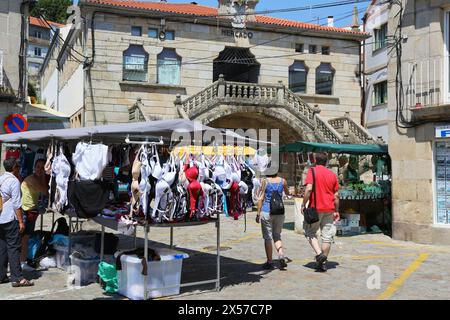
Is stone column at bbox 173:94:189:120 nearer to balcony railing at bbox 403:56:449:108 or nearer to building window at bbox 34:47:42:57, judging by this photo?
balcony railing at bbox 403:56:449:108

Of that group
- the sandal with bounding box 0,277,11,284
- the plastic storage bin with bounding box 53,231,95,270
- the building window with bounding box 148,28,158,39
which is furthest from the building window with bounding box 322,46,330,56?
the sandal with bounding box 0,277,11,284

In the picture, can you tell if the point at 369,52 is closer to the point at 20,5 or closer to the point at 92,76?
the point at 92,76

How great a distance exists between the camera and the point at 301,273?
8.77 metres

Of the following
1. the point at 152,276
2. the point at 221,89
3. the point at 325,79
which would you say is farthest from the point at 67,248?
the point at 325,79

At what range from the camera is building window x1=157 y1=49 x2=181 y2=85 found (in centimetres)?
2594

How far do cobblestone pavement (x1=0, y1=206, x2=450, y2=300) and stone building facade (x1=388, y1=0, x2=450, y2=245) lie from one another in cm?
76

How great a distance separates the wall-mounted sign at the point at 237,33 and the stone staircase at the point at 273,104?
358 cm

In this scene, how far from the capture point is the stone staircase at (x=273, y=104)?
78.7ft

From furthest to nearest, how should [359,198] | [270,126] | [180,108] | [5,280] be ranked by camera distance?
[270,126] < [180,108] < [359,198] < [5,280]

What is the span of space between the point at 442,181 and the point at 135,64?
1747 cm

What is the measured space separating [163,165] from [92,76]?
18.8 meters

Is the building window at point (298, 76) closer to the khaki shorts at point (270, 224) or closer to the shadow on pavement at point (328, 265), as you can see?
the shadow on pavement at point (328, 265)

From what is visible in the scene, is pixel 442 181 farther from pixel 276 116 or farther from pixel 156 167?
pixel 276 116

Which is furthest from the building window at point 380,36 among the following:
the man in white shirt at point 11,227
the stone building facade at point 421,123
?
the man in white shirt at point 11,227
